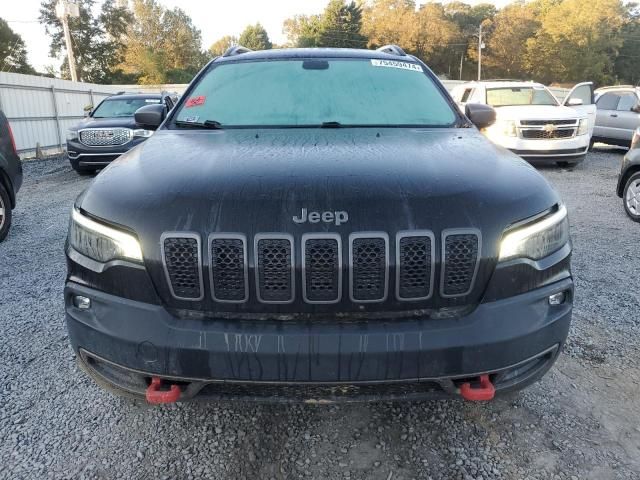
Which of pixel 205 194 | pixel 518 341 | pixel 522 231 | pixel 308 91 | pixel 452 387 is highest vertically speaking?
pixel 308 91

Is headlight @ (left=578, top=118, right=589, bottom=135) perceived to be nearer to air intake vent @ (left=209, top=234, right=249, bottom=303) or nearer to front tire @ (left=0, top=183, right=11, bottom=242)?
front tire @ (left=0, top=183, right=11, bottom=242)

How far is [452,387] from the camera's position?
177cm

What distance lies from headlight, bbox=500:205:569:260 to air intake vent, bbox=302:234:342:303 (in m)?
0.61

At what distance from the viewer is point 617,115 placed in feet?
42.5

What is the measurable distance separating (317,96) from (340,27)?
6662cm

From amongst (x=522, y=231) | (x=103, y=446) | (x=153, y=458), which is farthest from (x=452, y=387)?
(x=103, y=446)

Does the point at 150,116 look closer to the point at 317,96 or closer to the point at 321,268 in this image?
the point at 317,96

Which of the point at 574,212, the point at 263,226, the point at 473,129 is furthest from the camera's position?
the point at 574,212

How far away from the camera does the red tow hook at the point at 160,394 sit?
177 centimetres

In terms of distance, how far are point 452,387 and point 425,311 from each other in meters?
0.29

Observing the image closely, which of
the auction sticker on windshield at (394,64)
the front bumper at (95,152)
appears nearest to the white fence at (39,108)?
the front bumper at (95,152)

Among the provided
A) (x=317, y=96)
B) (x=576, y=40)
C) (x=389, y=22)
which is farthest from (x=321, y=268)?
(x=389, y=22)

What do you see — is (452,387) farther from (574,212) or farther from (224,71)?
(574,212)

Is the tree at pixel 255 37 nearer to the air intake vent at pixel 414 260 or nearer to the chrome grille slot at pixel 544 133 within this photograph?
the chrome grille slot at pixel 544 133
